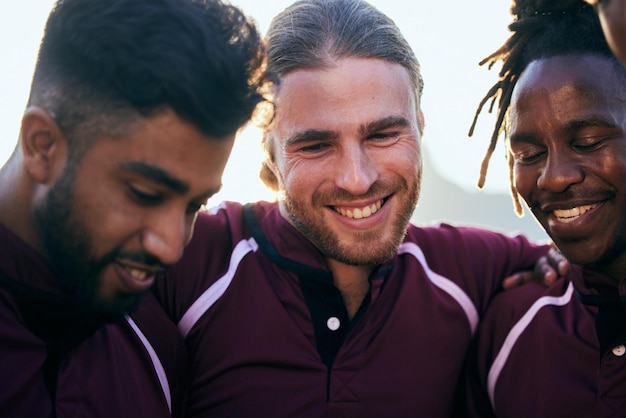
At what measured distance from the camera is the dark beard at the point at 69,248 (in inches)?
69.7

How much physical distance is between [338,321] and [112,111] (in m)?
1.17

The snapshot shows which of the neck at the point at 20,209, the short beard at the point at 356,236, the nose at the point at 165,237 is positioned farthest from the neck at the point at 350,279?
the neck at the point at 20,209

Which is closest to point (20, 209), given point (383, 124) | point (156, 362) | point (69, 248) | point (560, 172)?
point (69, 248)

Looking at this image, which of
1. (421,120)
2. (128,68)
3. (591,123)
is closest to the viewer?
(128,68)

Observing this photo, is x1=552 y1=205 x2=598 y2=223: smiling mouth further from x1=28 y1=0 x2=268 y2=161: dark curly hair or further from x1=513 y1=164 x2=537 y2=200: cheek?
x1=28 y1=0 x2=268 y2=161: dark curly hair

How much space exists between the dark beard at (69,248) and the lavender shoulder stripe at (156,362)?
31cm

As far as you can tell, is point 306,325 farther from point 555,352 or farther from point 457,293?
point 555,352

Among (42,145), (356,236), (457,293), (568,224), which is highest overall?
(42,145)

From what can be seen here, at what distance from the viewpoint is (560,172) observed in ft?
7.65

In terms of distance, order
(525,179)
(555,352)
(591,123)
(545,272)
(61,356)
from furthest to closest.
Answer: (545,272)
(525,179)
(555,352)
(591,123)
(61,356)

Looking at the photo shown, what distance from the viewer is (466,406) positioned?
8.49 feet

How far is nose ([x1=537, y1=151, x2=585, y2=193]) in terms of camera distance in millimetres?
2320

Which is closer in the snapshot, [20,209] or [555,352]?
[20,209]

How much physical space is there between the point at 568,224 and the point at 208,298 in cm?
137
